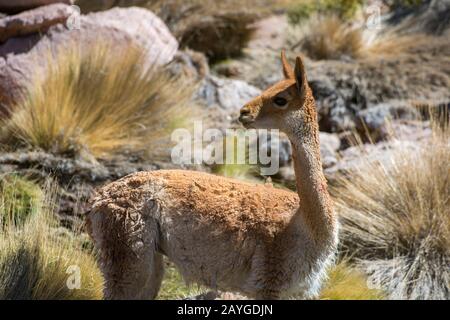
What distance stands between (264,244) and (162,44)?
Result: 550 cm

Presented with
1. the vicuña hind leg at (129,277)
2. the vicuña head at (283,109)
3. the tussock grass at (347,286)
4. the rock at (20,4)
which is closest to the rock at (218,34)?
the rock at (20,4)

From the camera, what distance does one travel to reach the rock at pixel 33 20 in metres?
8.73

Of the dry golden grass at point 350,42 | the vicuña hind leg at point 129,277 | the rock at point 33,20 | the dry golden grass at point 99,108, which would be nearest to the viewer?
the vicuña hind leg at point 129,277

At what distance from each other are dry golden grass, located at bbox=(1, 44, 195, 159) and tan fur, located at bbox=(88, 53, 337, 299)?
10.5 feet

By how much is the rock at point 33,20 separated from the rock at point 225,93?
6.34 feet

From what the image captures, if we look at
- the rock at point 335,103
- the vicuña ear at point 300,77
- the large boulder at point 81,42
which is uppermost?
the vicuña ear at point 300,77

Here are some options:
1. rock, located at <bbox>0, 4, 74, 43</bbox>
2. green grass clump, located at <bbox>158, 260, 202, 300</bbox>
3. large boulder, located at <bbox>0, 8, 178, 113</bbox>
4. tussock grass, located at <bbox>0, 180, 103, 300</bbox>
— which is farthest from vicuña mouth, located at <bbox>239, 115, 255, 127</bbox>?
rock, located at <bbox>0, 4, 74, 43</bbox>

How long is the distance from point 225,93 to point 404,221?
341 cm

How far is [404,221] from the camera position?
741 cm

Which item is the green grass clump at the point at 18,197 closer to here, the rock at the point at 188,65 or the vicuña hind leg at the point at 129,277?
the vicuña hind leg at the point at 129,277

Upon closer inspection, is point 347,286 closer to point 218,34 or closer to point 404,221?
point 404,221

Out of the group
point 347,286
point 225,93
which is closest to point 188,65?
point 225,93

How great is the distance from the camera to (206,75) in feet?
33.7

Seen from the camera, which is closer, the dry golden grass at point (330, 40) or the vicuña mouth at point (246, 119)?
the vicuña mouth at point (246, 119)
